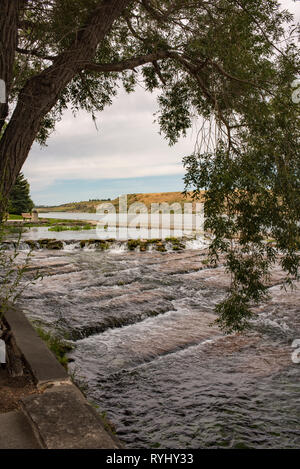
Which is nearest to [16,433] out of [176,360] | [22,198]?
[176,360]

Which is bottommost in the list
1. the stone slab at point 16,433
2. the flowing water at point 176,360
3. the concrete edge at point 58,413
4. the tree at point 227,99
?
the flowing water at point 176,360

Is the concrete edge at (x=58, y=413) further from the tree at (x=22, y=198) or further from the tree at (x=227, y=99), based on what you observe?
the tree at (x=22, y=198)

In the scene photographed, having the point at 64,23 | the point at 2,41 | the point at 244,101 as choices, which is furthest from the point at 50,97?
the point at 244,101

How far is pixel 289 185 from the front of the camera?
16.2ft

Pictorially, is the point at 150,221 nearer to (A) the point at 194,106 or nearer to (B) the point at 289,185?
(A) the point at 194,106

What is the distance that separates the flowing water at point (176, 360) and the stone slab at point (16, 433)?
1.61m

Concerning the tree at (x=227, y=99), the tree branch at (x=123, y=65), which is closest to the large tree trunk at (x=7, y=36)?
the tree at (x=227, y=99)

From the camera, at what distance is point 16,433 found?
2.94 meters

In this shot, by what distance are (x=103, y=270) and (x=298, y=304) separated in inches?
283

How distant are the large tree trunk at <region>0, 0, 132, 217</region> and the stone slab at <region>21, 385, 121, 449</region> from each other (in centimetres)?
287

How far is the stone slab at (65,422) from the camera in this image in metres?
2.71

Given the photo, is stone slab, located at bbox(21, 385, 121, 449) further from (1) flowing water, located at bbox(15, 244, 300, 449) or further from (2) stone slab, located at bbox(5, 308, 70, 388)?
(1) flowing water, located at bbox(15, 244, 300, 449)

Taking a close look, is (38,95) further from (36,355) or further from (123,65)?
(36,355)

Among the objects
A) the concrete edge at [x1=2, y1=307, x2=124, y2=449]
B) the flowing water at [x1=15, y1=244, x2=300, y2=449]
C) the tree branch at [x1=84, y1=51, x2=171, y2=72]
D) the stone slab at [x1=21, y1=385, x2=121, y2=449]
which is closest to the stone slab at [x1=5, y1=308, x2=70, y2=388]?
the concrete edge at [x1=2, y1=307, x2=124, y2=449]
